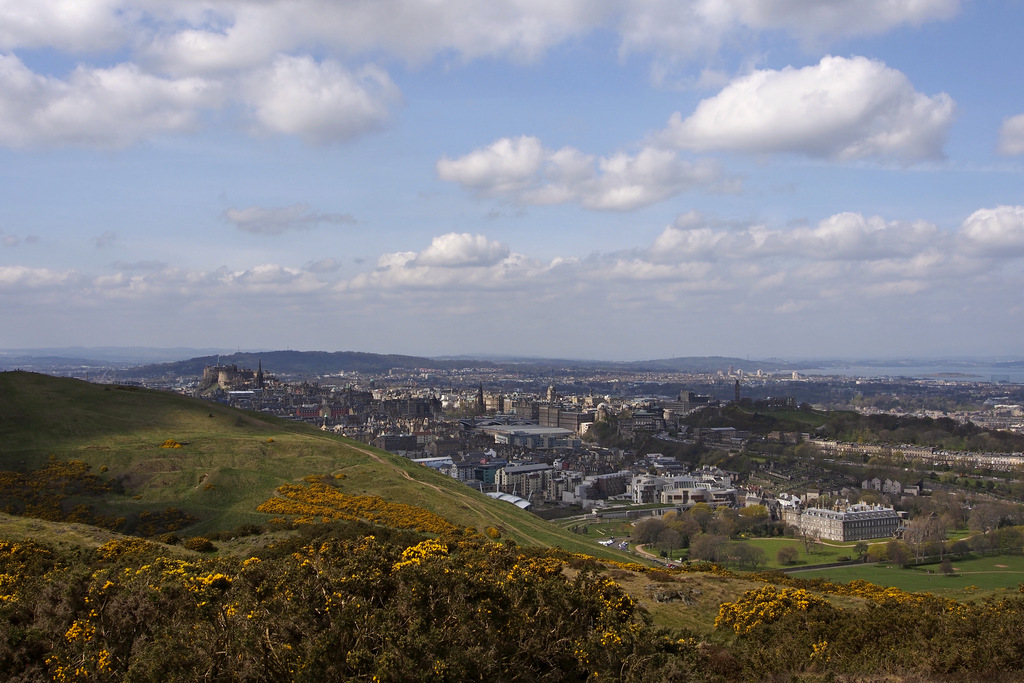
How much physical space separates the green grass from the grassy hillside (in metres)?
17.6

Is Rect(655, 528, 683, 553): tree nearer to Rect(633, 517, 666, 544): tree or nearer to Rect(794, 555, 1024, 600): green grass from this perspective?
Rect(633, 517, 666, 544): tree

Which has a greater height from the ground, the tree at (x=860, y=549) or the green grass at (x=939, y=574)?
the green grass at (x=939, y=574)

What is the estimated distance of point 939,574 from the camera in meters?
46.7

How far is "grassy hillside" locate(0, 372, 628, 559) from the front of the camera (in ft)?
102

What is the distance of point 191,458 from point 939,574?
45.4m

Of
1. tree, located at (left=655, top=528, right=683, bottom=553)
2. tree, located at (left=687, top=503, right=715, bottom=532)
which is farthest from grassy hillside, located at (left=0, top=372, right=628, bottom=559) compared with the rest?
tree, located at (left=687, top=503, right=715, bottom=532)

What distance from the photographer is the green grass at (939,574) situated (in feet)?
135

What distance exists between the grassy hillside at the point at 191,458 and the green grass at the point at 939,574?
17555 mm

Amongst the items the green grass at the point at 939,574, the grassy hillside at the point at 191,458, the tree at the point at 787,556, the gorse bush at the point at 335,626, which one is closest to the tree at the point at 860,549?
the green grass at the point at 939,574

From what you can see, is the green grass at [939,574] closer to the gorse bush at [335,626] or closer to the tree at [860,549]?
the tree at [860,549]

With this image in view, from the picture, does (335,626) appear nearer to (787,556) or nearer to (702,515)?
(787,556)

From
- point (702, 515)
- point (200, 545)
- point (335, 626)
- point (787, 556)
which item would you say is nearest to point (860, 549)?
point (787, 556)

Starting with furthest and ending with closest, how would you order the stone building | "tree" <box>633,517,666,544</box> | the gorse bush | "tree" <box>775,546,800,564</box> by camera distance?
the stone building
"tree" <box>633,517,666,544</box>
"tree" <box>775,546,800,564</box>
the gorse bush

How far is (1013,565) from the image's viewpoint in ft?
161
